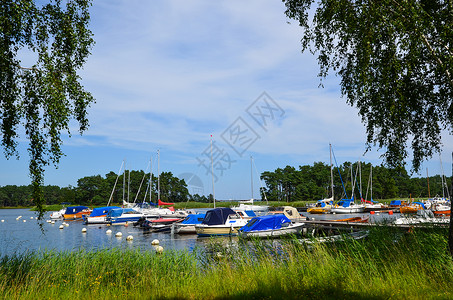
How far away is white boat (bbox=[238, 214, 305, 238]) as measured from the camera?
2584 cm

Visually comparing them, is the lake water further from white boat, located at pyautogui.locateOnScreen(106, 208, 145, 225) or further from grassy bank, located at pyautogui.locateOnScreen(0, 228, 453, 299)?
white boat, located at pyautogui.locateOnScreen(106, 208, 145, 225)

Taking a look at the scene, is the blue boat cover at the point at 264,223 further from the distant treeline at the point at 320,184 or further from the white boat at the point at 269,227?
the distant treeline at the point at 320,184

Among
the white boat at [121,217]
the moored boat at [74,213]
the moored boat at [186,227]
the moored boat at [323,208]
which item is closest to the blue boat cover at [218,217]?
the moored boat at [186,227]

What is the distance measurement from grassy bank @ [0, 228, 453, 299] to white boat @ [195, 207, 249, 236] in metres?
18.9

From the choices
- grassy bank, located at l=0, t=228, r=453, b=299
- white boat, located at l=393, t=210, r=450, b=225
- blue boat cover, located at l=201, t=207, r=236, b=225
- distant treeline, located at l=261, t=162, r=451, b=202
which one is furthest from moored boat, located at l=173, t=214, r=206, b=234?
distant treeline, located at l=261, t=162, r=451, b=202

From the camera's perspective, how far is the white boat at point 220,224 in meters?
30.0

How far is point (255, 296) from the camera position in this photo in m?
7.38

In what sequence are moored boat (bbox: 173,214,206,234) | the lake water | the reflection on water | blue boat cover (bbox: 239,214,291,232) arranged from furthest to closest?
moored boat (bbox: 173,214,206,234), blue boat cover (bbox: 239,214,291,232), the reflection on water, the lake water

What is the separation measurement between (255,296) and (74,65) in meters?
7.06

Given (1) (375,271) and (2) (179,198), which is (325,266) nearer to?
(1) (375,271)

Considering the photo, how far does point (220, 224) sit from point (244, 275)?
21.7 meters

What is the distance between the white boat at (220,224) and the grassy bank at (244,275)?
18.9 metres

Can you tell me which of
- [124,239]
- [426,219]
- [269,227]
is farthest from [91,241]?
[426,219]

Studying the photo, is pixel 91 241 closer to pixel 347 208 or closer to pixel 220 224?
pixel 220 224
